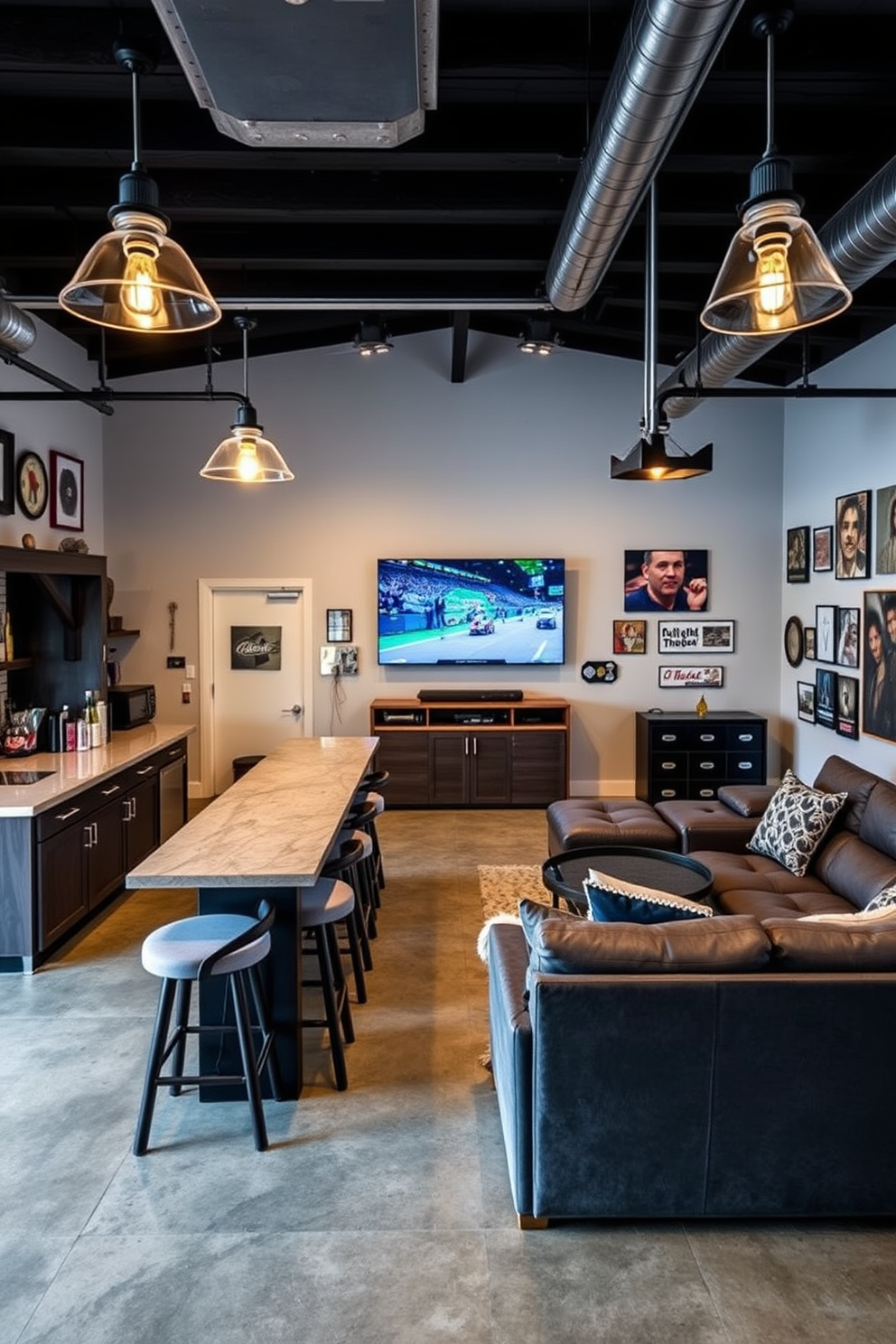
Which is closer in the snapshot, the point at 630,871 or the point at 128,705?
the point at 630,871

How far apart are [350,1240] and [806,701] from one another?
602 cm

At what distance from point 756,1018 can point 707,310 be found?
2.05m

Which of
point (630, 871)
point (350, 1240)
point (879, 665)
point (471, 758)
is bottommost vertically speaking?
point (350, 1240)

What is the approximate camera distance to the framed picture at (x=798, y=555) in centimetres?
721

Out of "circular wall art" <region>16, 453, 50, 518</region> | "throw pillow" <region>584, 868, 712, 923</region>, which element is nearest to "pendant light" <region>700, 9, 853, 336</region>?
"throw pillow" <region>584, 868, 712, 923</region>

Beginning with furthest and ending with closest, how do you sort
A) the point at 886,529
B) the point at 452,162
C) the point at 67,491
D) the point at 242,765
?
the point at 242,765, the point at 67,491, the point at 886,529, the point at 452,162

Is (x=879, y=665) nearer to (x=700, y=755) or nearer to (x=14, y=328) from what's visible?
(x=700, y=755)

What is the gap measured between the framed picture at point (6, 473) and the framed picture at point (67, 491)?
79 centimetres

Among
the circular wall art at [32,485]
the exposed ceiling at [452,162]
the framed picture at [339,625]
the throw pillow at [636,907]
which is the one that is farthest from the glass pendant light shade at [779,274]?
the framed picture at [339,625]

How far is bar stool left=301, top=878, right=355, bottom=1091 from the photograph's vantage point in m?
3.13

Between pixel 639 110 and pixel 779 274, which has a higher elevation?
pixel 639 110

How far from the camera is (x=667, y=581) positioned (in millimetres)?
7820

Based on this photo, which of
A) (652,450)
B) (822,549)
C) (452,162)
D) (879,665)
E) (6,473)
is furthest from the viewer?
(822,549)

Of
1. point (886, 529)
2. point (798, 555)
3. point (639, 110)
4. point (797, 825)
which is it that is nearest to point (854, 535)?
point (886, 529)
